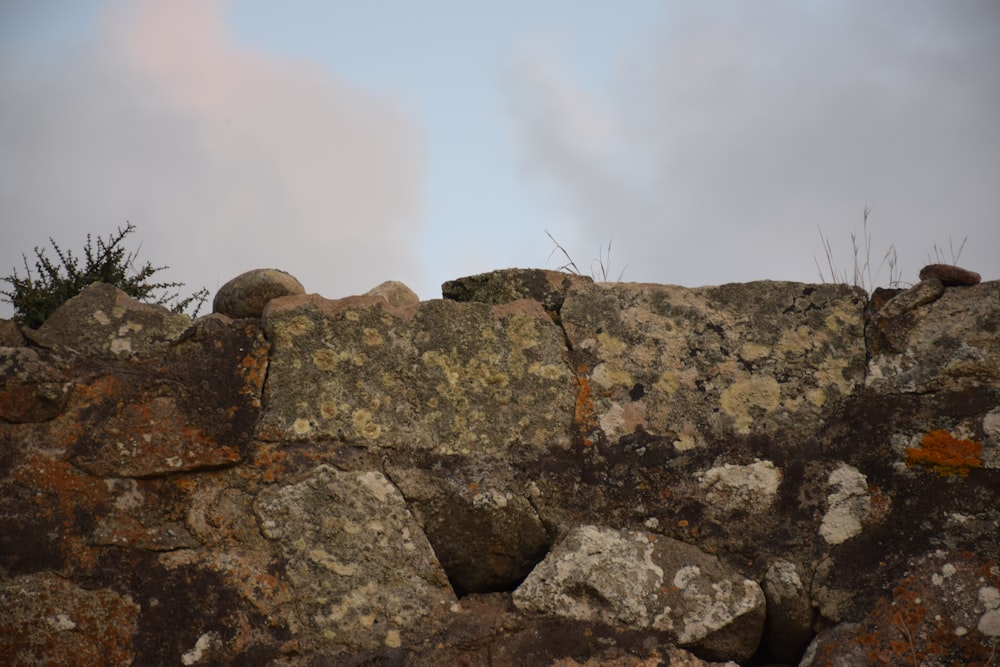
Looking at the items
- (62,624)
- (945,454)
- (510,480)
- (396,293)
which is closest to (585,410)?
(510,480)

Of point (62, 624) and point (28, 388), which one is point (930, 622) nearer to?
→ point (62, 624)

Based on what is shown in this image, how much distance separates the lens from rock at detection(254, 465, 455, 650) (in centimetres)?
270

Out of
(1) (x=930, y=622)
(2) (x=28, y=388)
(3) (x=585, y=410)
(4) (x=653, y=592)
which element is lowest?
(1) (x=930, y=622)

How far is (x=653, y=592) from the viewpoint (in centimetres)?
276

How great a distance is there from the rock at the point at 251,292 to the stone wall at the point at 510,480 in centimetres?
30

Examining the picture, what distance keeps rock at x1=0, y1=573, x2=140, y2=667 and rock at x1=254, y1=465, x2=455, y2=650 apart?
17.4 inches

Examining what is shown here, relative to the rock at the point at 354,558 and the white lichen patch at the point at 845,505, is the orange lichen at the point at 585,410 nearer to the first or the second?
the rock at the point at 354,558

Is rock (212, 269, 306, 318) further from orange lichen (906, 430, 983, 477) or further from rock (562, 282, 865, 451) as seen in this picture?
orange lichen (906, 430, 983, 477)

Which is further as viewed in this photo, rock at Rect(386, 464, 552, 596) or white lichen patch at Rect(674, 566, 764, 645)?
rock at Rect(386, 464, 552, 596)

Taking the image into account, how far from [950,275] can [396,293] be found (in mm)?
1776

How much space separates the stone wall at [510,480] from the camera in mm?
2654

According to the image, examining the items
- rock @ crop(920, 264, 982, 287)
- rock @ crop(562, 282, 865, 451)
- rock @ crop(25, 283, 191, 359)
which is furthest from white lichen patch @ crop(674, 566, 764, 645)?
rock @ crop(25, 283, 191, 359)

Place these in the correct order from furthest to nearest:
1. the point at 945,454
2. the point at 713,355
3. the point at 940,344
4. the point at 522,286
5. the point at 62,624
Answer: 1. the point at 522,286
2. the point at 713,355
3. the point at 940,344
4. the point at 945,454
5. the point at 62,624

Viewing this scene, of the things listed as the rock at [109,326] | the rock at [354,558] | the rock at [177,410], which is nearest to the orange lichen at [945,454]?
the rock at [354,558]
